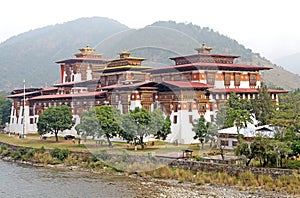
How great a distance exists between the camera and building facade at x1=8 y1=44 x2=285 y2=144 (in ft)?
152

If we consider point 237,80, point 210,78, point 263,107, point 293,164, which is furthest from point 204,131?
point 237,80

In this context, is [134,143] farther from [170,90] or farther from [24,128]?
[24,128]

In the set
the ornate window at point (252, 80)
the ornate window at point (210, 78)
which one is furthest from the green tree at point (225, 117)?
the ornate window at point (252, 80)

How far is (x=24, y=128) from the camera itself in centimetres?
6275

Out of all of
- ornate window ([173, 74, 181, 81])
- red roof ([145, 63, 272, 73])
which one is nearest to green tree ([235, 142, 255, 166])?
red roof ([145, 63, 272, 73])

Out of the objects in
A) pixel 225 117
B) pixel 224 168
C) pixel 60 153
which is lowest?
pixel 224 168

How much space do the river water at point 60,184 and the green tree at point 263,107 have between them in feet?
51.8

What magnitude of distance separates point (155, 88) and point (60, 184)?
61.0 ft

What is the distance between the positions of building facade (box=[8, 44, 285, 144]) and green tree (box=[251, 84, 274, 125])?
16.7 ft

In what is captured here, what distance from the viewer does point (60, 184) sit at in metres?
32.1

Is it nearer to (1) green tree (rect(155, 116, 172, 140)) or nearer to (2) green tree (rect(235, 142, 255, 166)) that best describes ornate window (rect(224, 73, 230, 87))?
(1) green tree (rect(155, 116, 172, 140))

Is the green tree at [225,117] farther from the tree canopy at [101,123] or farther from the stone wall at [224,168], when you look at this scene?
the stone wall at [224,168]

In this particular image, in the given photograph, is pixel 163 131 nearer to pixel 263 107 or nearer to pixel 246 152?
pixel 263 107

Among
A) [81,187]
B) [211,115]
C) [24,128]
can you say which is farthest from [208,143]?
[24,128]
